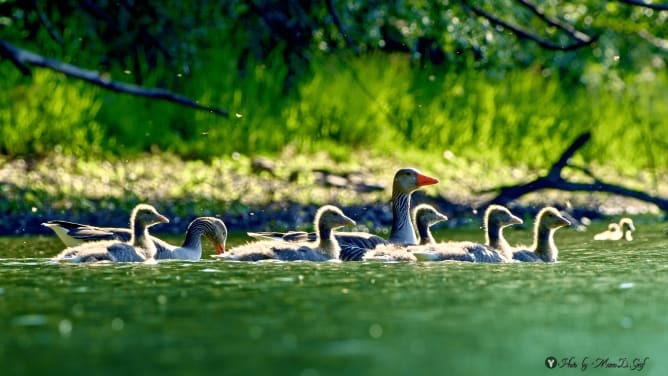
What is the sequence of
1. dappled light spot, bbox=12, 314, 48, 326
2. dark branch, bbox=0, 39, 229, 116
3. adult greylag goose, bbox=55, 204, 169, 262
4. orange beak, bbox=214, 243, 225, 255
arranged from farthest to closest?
orange beak, bbox=214, 243, 225, 255 → adult greylag goose, bbox=55, 204, 169, 262 → dappled light spot, bbox=12, 314, 48, 326 → dark branch, bbox=0, 39, 229, 116

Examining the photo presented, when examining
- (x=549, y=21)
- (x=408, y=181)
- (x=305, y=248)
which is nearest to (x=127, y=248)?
(x=305, y=248)

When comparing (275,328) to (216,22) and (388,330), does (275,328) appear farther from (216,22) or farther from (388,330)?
(216,22)

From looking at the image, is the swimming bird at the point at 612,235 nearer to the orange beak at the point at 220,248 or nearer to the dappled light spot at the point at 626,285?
the orange beak at the point at 220,248

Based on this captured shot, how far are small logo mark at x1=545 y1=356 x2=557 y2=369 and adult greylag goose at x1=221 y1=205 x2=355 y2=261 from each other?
5.27m

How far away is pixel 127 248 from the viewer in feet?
40.4

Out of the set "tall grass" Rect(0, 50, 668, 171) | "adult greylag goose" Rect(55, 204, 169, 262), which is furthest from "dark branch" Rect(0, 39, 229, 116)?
"tall grass" Rect(0, 50, 668, 171)

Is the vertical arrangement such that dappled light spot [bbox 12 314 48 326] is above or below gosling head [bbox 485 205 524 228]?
below

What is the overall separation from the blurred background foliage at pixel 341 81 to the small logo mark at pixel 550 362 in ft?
29.5

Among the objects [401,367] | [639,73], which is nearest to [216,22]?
[639,73]

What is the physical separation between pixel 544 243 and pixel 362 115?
794 cm

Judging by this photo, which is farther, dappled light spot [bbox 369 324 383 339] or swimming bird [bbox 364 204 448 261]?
swimming bird [bbox 364 204 448 261]

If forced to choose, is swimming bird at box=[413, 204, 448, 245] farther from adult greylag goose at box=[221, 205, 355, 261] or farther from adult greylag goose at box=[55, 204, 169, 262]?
adult greylag goose at box=[55, 204, 169, 262]

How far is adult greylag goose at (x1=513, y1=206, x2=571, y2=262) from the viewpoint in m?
12.8

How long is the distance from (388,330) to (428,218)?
620cm
